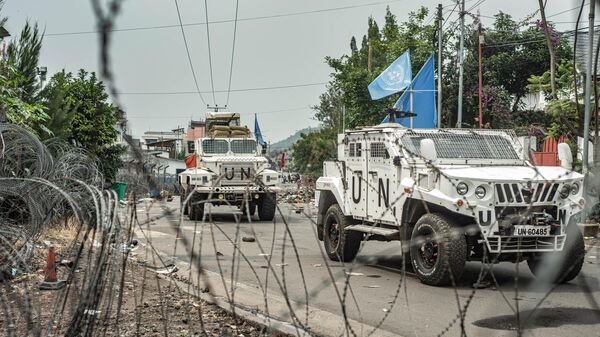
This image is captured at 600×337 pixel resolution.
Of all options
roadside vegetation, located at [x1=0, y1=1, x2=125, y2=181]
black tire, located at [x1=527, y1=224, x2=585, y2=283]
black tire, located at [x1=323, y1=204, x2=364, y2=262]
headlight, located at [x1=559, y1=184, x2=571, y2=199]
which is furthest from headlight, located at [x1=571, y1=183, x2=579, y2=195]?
roadside vegetation, located at [x1=0, y1=1, x2=125, y2=181]

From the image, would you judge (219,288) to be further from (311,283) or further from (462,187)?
(462,187)

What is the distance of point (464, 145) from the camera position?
9.27m

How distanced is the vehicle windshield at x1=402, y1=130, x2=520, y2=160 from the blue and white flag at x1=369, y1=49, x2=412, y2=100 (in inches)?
488

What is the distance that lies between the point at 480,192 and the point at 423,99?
1510cm

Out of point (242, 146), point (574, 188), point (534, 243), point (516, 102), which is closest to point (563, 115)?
point (574, 188)

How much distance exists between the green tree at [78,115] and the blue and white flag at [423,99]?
8516mm

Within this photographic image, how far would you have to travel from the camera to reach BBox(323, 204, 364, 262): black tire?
1009 centimetres

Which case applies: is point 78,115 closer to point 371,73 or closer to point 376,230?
point 376,230

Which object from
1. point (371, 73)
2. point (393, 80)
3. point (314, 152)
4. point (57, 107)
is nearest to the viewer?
point (314, 152)

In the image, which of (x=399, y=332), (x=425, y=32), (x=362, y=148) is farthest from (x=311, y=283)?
(x=425, y=32)

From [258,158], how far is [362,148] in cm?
1032

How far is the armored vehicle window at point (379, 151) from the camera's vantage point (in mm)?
9336

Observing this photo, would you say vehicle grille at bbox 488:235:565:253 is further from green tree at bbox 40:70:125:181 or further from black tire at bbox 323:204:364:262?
green tree at bbox 40:70:125:181

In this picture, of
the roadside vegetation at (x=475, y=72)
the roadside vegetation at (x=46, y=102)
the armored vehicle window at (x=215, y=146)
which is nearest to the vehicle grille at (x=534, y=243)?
the roadside vegetation at (x=46, y=102)
